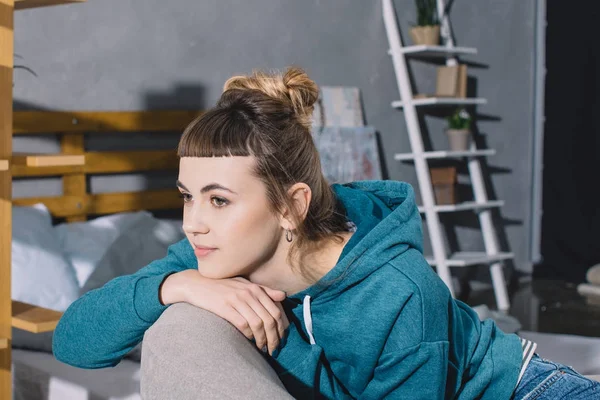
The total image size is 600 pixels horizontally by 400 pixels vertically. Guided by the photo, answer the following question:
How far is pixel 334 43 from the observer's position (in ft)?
14.2

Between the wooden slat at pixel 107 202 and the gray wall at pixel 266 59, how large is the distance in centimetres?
7

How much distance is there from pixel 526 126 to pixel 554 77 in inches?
18.4

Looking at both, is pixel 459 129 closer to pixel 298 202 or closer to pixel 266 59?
pixel 266 59

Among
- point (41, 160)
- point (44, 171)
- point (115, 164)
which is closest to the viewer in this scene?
point (41, 160)

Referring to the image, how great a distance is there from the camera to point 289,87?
54.0 inches

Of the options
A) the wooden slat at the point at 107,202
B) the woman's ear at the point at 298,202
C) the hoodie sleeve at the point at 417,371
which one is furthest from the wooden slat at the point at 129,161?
the hoodie sleeve at the point at 417,371

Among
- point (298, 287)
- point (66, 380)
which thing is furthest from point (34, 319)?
point (298, 287)

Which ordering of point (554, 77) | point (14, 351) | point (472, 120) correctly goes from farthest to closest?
point (554, 77), point (472, 120), point (14, 351)

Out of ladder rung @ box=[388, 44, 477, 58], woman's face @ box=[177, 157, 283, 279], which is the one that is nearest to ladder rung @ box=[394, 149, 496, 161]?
ladder rung @ box=[388, 44, 477, 58]

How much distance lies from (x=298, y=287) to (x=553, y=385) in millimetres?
446

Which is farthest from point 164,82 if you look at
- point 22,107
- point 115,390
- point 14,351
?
→ point 115,390

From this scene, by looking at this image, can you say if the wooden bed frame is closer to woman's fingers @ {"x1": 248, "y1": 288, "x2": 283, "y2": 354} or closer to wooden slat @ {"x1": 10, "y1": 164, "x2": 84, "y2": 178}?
wooden slat @ {"x1": 10, "y1": 164, "x2": 84, "y2": 178}

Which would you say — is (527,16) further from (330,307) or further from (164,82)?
(330,307)

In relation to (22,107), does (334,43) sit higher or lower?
higher
